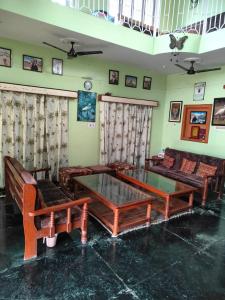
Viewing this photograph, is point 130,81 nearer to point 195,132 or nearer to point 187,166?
point 195,132

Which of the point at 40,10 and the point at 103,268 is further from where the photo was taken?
the point at 40,10

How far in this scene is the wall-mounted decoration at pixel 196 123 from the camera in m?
4.74

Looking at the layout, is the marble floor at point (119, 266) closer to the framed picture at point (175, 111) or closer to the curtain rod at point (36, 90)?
the curtain rod at point (36, 90)

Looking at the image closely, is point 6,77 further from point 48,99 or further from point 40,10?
point 40,10

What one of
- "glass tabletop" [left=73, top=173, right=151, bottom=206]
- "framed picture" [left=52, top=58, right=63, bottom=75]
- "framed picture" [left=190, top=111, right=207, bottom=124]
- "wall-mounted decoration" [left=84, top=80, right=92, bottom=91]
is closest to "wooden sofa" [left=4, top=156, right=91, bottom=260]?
"glass tabletop" [left=73, top=173, right=151, bottom=206]

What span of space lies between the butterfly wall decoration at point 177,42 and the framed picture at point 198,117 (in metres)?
1.87

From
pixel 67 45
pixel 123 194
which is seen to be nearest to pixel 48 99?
pixel 67 45

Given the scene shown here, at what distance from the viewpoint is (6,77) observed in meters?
3.62

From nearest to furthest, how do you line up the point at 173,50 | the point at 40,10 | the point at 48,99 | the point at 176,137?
1. the point at 40,10
2. the point at 173,50
3. the point at 48,99
4. the point at 176,137

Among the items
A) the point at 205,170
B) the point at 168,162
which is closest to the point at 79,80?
the point at 168,162

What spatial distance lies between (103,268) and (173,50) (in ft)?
11.1

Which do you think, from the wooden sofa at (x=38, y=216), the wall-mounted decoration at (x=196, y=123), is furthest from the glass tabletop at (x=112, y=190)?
the wall-mounted decoration at (x=196, y=123)

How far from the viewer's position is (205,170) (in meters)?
4.18

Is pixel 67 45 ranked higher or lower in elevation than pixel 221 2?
lower
